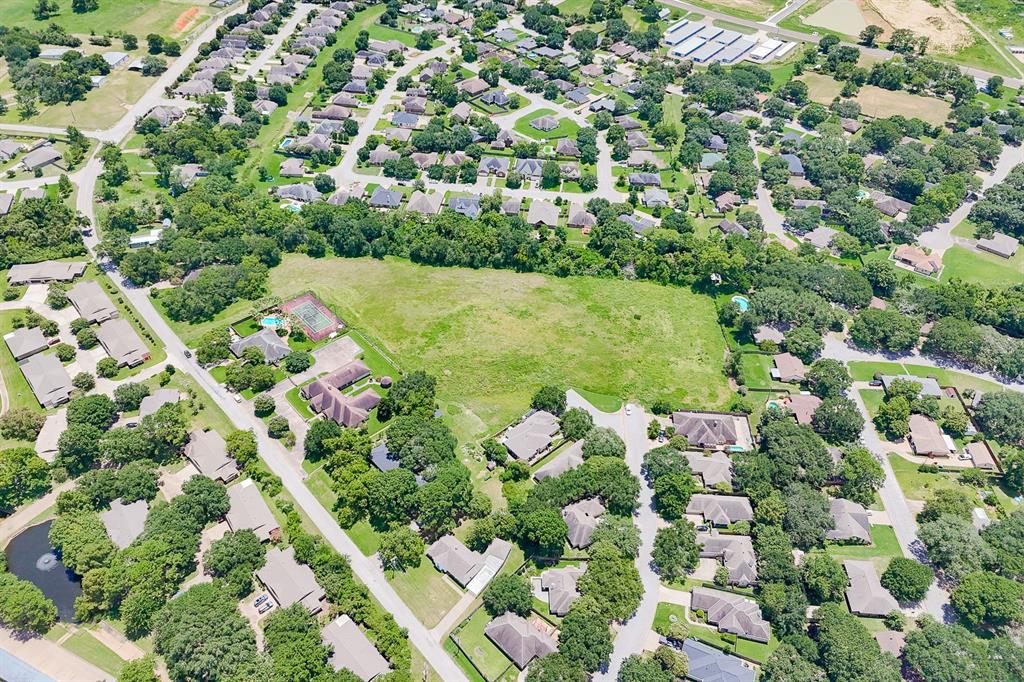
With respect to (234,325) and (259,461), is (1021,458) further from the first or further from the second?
(234,325)

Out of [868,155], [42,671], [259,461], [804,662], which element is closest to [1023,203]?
[868,155]

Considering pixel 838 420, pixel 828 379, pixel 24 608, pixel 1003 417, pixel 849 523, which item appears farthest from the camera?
pixel 828 379

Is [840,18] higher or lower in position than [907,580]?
higher

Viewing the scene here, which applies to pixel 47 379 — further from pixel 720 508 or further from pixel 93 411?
pixel 720 508

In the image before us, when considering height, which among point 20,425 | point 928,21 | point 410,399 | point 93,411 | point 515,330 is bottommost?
point 515,330

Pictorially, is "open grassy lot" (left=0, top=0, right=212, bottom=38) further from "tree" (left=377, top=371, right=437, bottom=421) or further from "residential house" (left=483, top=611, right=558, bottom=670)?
"residential house" (left=483, top=611, right=558, bottom=670)

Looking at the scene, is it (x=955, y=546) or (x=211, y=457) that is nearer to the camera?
(x=955, y=546)

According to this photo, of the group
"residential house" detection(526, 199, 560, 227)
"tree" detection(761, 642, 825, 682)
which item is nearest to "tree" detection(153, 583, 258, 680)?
"tree" detection(761, 642, 825, 682)

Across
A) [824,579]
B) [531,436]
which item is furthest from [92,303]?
[824,579]

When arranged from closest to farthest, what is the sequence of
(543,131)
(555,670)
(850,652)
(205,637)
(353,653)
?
1. (555,670)
2. (850,652)
3. (205,637)
4. (353,653)
5. (543,131)
